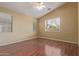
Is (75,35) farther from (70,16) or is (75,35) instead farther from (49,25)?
(49,25)

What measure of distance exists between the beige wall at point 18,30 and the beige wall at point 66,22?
814 millimetres

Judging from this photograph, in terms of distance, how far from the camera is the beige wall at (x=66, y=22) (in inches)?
118

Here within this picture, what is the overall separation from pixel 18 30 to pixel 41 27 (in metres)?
1.33

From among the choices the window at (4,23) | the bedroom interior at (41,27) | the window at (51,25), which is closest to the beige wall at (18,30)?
the bedroom interior at (41,27)

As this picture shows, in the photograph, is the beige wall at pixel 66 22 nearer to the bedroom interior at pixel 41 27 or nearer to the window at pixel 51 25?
the bedroom interior at pixel 41 27

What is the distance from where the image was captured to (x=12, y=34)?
3.35 m

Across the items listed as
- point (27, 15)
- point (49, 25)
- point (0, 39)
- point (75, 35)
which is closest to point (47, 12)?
point (49, 25)

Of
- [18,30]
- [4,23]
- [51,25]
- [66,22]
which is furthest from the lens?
[18,30]

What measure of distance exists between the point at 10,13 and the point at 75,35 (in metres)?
2.54

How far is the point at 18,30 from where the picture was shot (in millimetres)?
3693

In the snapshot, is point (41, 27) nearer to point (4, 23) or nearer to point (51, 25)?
point (51, 25)

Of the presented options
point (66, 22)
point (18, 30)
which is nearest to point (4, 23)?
point (18, 30)

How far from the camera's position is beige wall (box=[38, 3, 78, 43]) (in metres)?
3.00

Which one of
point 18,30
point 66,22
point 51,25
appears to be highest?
point 66,22
